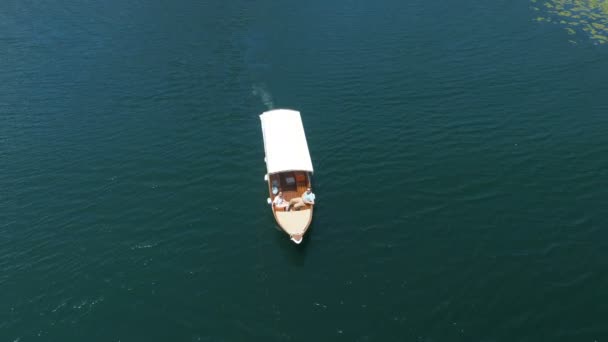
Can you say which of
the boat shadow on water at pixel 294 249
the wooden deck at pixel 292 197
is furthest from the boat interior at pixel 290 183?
the boat shadow on water at pixel 294 249

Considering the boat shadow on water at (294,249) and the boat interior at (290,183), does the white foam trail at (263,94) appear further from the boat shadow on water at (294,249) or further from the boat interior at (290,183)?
the boat shadow on water at (294,249)

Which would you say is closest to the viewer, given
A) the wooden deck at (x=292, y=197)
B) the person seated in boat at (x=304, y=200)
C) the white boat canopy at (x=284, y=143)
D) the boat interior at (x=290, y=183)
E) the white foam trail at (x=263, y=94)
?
the wooden deck at (x=292, y=197)

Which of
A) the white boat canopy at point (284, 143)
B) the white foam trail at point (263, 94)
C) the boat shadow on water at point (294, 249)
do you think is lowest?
the boat shadow on water at point (294, 249)

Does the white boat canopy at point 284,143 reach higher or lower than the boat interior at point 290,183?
higher

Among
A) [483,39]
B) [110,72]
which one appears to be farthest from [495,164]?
[110,72]

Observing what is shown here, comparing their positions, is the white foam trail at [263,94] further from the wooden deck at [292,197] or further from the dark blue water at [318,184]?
the wooden deck at [292,197]

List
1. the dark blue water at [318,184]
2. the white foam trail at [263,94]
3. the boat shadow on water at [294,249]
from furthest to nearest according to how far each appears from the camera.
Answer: the white foam trail at [263,94] < the boat shadow on water at [294,249] < the dark blue water at [318,184]

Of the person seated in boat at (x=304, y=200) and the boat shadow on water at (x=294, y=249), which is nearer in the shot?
the boat shadow on water at (x=294, y=249)

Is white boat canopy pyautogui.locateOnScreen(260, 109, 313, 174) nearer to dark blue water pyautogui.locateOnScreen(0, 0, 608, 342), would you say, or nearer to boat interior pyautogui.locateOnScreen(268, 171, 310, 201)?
boat interior pyautogui.locateOnScreen(268, 171, 310, 201)
